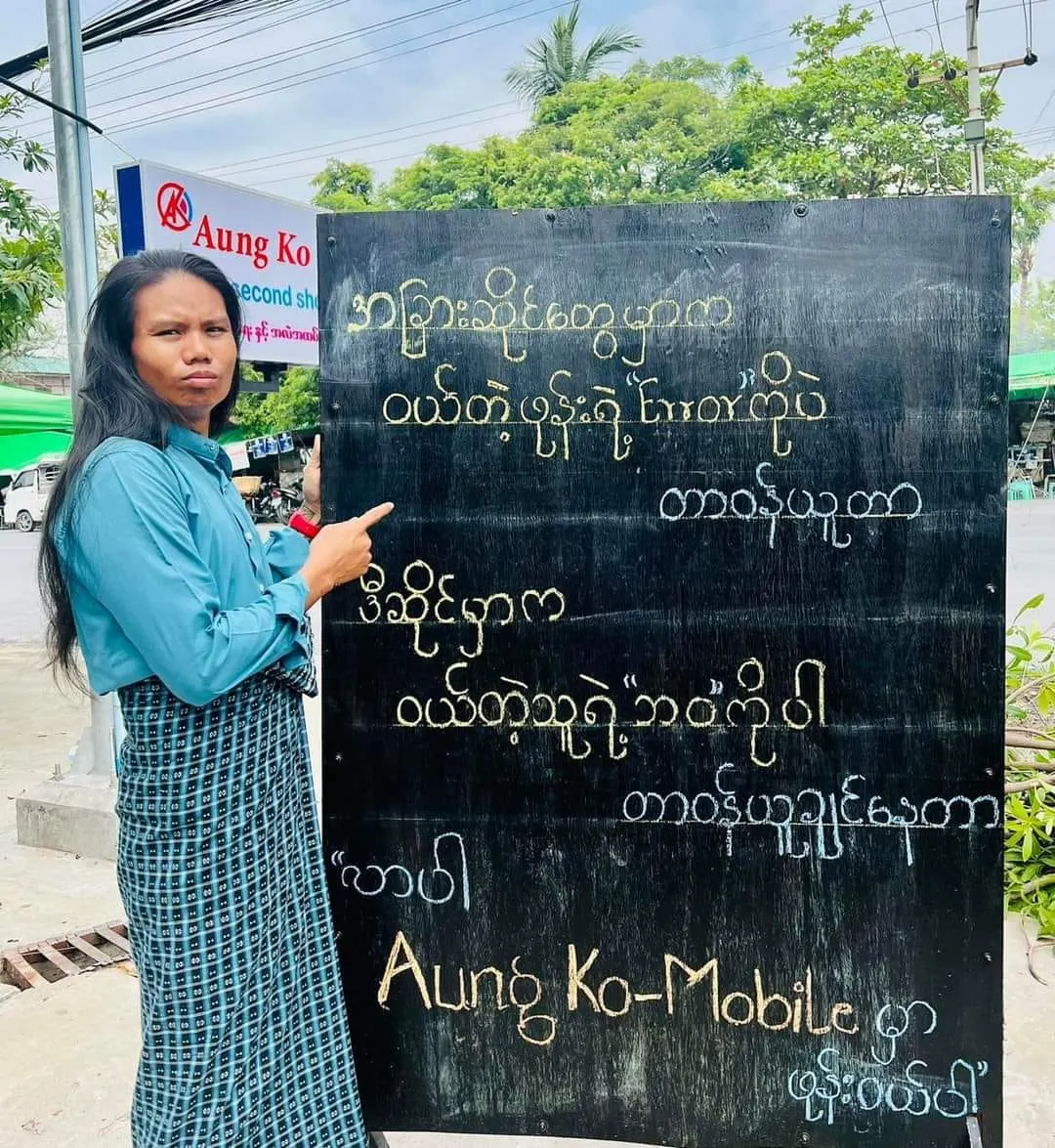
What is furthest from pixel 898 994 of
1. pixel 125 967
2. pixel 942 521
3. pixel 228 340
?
pixel 125 967

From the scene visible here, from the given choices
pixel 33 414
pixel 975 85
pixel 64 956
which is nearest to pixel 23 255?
pixel 33 414

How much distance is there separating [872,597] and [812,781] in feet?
1.17

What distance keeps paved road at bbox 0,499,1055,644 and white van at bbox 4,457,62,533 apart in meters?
4.68

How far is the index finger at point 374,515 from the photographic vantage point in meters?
1.85

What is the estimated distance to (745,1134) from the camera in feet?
6.33

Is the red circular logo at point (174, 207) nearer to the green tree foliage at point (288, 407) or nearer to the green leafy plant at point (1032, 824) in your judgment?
the green leafy plant at point (1032, 824)

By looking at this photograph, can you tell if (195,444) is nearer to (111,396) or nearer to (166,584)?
(111,396)

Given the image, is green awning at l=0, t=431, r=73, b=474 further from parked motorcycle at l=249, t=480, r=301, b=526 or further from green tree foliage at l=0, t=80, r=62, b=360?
parked motorcycle at l=249, t=480, r=301, b=526

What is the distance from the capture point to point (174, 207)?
4.46m

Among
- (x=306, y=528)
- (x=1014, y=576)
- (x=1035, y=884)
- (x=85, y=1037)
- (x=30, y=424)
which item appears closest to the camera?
(x=306, y=528)

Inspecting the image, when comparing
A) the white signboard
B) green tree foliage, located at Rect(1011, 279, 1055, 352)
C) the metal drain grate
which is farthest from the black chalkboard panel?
green tree foliage, located at Rect(1011, 279, 1055, 352)

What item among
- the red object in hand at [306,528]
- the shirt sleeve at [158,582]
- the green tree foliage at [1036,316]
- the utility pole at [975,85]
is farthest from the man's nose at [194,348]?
the green tree foliage at [1036,316]

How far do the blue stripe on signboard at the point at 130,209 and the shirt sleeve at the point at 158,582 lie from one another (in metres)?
3.05

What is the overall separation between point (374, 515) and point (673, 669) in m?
0.63
